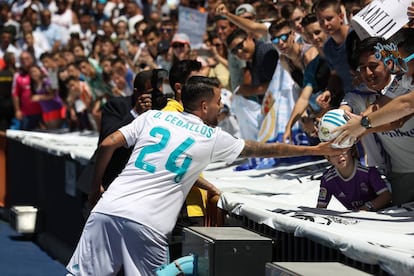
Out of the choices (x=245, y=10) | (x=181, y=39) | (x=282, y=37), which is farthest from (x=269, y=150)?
(x=181, y=39)

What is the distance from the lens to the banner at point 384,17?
705 cm

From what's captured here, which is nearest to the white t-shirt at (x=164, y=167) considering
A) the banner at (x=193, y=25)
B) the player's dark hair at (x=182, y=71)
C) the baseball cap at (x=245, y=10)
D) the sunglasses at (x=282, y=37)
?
the player's dark hair at (x=182, y=71)

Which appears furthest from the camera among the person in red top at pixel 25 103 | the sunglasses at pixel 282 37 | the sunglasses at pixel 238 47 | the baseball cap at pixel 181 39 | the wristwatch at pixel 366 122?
the person in red top at pixel 25 103

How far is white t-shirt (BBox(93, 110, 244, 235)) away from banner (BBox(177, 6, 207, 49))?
680cm

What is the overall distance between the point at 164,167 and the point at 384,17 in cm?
192

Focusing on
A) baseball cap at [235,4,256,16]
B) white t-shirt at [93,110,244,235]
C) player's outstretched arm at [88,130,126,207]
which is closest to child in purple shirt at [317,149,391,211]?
white t-shirt at [93,110,244,235]

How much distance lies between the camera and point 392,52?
6.23 meters

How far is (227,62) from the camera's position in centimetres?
1200

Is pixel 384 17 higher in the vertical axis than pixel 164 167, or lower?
higher

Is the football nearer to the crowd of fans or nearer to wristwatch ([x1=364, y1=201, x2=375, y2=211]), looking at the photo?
the crowd of fans

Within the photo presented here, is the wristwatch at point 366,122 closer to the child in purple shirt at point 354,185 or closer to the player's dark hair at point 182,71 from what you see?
the child in purple shirt at point 354,185

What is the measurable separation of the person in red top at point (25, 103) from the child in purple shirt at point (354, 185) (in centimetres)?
1172

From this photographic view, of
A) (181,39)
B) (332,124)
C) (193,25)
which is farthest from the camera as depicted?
(193,25)

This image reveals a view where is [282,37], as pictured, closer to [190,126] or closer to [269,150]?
[269,150]
